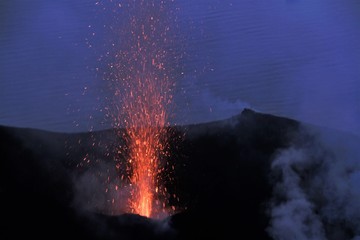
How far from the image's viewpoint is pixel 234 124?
6.89 metres

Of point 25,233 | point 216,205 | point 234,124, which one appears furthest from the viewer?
point 234,124

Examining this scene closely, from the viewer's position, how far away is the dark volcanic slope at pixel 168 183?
18.3ft

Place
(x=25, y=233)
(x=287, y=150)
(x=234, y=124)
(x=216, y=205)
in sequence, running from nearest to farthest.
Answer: (x=25, y=233)
(x=216, y=205)
(x=287, y=150)
(x=234, y=124)

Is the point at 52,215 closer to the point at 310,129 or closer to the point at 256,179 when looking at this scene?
the point at 256,179

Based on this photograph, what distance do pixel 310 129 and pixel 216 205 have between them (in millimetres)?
1767

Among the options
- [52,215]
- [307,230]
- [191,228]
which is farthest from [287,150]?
[52,215]

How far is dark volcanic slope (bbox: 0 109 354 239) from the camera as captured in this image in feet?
18.3

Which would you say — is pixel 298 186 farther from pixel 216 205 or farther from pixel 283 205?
pixel 216 205

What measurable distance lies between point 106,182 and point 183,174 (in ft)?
3.21

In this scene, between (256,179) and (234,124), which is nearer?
(256,179)

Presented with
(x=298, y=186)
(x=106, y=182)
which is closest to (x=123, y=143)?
(x=106, y=182)

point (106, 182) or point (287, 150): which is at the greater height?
point (287, 150)

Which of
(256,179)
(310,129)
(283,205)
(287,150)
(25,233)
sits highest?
(310,129)

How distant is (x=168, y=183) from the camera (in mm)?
6539
